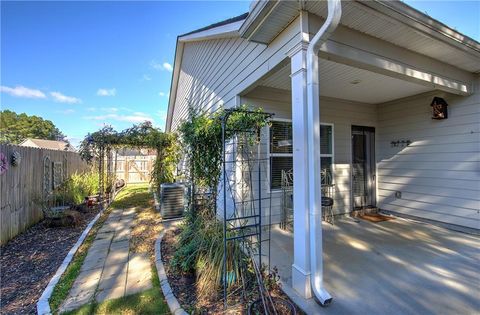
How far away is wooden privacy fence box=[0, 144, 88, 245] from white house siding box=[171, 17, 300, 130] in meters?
4.14

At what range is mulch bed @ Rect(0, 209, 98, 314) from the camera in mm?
2375

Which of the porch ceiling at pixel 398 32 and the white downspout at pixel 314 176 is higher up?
the porch ceiling at pixel 398 32

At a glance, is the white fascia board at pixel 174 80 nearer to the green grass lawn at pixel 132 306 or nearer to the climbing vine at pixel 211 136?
the climbing vine at pixel 211 136

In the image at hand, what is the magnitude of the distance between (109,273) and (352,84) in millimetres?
4913

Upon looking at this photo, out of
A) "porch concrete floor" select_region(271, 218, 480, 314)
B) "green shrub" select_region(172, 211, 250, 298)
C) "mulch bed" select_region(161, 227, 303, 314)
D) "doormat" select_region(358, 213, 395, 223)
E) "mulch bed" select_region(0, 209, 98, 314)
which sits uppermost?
"green shrub" select_region(172, 211, 250, 298)

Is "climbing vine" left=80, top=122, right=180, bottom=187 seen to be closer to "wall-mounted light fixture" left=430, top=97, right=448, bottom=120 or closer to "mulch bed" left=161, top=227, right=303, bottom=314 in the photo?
"mulch bed" left=161, top=227, right=303, bottom=314

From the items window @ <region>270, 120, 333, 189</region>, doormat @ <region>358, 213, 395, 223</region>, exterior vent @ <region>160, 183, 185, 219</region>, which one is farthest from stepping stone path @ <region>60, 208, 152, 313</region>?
doormat @ <region>358, 213, 395, 223</region>

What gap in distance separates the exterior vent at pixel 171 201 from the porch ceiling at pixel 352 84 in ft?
10.9

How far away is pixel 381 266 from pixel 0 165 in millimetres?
6154

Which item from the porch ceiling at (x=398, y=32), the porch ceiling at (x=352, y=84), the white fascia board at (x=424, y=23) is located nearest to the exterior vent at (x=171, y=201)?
the porch ceiling at (x=352, y=84)

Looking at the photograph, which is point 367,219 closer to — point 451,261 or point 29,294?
point 451,261

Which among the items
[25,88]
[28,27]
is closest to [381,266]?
[28,27]

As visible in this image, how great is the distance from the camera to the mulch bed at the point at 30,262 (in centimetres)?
238

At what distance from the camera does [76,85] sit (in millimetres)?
20562
